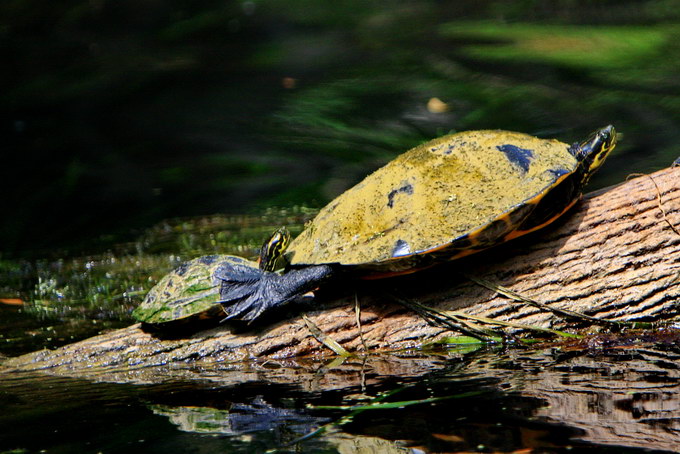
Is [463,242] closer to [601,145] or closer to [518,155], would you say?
[518,155]

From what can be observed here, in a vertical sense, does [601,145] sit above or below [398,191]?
above

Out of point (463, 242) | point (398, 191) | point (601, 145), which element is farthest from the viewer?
point (601, 145)

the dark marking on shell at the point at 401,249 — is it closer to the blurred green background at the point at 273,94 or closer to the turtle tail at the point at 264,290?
the turtle tail at the point at 264,290

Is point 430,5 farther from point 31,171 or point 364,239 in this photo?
point 364,239

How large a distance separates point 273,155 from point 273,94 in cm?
153

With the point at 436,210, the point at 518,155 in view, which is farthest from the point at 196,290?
the point at 518,155

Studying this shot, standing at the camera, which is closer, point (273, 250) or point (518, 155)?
point (518, 155)

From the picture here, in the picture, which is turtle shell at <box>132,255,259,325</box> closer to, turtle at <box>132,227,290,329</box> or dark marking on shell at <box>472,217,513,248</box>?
turtle at <box>132,227,290,329</box>

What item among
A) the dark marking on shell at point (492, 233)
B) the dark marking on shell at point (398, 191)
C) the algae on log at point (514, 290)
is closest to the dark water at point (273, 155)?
the algae on log at point (514, 290)

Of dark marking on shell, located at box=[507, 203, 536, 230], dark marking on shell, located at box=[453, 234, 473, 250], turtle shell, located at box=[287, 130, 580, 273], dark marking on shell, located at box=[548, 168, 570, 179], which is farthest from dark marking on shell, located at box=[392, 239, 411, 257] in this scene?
dark marking on shell, located at box=[548, 168, 570, 179]

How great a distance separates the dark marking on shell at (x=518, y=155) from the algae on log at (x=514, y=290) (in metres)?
0.26

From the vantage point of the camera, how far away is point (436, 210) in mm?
2730

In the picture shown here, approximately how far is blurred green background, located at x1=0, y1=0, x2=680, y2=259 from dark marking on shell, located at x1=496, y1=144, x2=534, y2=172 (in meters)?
2.64

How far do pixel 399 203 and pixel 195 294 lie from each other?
813 mm
